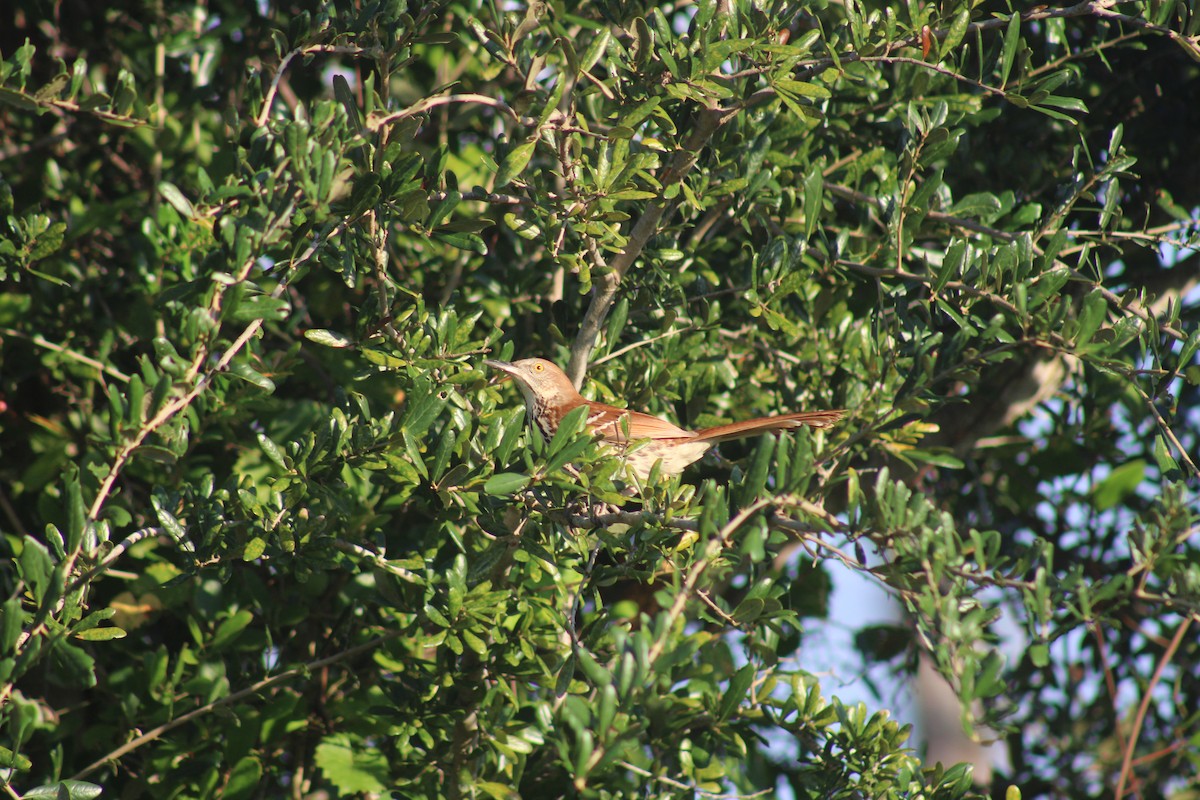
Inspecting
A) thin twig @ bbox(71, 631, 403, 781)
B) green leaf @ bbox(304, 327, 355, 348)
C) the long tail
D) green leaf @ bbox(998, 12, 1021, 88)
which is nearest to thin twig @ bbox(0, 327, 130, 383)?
green leaf @ bbox(304, 327, 355, 348)

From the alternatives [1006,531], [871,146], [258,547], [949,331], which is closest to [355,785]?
[258,547]

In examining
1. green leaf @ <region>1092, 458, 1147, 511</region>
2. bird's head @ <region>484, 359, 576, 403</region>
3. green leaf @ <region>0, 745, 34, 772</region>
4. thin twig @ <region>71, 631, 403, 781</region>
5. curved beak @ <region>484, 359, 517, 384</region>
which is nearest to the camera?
green leaf @ <region>0, 745, 34, 772</region>

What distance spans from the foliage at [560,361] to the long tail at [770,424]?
5.4 inches

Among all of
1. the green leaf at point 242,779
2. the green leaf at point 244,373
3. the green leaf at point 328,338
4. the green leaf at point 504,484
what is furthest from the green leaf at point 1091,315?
the green leaf at point 242,779

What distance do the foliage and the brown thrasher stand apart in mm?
116

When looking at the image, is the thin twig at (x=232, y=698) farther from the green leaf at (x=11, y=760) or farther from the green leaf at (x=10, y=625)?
the green leaf at (x=10, y=625)

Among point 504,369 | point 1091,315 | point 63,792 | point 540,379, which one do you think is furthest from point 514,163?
point 63,792

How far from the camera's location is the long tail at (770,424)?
329 cm

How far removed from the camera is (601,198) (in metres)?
2.71

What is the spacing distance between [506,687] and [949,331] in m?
1.98

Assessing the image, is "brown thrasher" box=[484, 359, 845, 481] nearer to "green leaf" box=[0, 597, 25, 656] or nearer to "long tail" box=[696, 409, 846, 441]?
"long tail" box=[696, 409, 846, 441]

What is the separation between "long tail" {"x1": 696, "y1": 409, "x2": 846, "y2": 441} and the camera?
129 inches

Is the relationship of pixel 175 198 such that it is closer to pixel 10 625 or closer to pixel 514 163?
pixel 514 163

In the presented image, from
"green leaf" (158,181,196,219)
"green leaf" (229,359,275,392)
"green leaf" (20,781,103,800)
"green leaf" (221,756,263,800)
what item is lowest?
"green leaf" (221,756,263,800)
